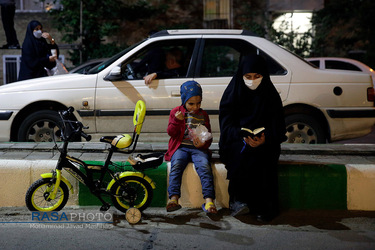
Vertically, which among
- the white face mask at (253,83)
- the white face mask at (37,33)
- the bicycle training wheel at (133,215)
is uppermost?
the white face mask at (37,33)

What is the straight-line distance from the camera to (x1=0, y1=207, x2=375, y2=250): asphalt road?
165 inches

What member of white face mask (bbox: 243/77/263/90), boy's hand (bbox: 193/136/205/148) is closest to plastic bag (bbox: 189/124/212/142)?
boy's hand (bbox: 193/136/205/148)

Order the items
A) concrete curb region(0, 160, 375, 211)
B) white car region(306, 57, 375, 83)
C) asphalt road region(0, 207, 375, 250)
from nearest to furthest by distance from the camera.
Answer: asphalt road region(0, 207, 375, 250) → concrete curb region(0, 160, 375, 211) → white car region(306, 57, 375, 83)

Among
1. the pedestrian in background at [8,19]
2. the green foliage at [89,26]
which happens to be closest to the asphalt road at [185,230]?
the pedestrian in background at [8,19]

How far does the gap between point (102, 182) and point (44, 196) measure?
518 mm

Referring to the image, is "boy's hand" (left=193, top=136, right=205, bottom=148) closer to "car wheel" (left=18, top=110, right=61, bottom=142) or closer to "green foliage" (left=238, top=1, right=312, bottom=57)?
"car wheel" (left=18, top=110, right=61, bottom=142)

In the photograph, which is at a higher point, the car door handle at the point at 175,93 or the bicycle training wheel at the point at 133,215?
the car door handle at the point at 175,93

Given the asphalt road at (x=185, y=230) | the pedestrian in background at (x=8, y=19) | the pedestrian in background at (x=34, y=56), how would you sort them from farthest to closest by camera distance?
the pedestrian in background at (x=8, y=19) < the pedestrian in background at (x=34, y=56) < the asphalt road at (x=185, y=230)

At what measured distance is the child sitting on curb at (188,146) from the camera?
491 centimetres

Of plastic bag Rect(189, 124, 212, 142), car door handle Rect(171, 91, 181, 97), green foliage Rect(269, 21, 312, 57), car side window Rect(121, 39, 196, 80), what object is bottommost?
plastic bag Rect(189, 124, 212, 142)

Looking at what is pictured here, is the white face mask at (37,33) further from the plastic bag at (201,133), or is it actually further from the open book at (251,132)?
the open book at (251,132)

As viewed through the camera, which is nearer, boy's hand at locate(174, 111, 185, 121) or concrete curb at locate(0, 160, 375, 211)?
boy's hand at locate(174, 111, 185, 121)

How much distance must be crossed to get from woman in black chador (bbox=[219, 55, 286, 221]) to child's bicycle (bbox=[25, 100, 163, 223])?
2.34 ft

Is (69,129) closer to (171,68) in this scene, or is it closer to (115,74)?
(115,74)
